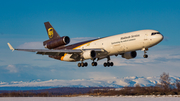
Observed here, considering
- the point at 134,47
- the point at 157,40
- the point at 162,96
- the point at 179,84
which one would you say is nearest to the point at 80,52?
the point at 134,47

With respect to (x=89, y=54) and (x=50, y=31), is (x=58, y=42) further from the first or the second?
(x=50, y=31)

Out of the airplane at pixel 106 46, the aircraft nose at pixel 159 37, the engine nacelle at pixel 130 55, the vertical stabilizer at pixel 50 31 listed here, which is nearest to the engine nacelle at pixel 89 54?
the airplane at pixel 106 46

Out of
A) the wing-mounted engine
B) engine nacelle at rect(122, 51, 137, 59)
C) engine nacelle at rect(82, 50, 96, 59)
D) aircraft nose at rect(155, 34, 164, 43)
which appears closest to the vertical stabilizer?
the wing-mounted engine

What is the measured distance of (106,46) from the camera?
52406 millimetres

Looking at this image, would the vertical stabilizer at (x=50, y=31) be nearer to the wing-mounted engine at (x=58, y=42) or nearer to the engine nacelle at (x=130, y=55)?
the wing-mounted engine at (x=58, y=42)

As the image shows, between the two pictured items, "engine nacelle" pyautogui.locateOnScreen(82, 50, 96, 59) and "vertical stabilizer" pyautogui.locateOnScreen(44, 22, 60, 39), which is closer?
"engine nacelle" pyautogui.locateOnScreen(82, 50, 96, 59)

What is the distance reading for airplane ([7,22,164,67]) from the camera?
154ft

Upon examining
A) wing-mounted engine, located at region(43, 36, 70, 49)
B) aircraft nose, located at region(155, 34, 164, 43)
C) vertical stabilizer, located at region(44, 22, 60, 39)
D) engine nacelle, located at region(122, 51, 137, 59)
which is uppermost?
vertical stabilizer, located at region(44, 22, 60, 39)

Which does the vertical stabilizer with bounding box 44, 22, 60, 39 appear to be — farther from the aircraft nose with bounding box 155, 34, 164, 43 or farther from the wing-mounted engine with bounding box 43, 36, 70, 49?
the aircraft nose with bounding box 155, 34, 164, 43

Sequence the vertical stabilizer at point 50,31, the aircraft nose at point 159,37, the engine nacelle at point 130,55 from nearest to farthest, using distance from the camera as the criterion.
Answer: the aircraft nose at point 159,37, the engine nacelle at point 130,55, the vertical stabilizer at point 50,31

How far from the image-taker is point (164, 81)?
4567 inches

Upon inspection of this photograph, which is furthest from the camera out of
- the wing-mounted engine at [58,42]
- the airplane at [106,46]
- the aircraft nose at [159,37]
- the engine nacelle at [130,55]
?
the wing-mounted engine at [58,42]

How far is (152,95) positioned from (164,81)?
1963 cm

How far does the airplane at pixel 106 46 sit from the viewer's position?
154 ft
